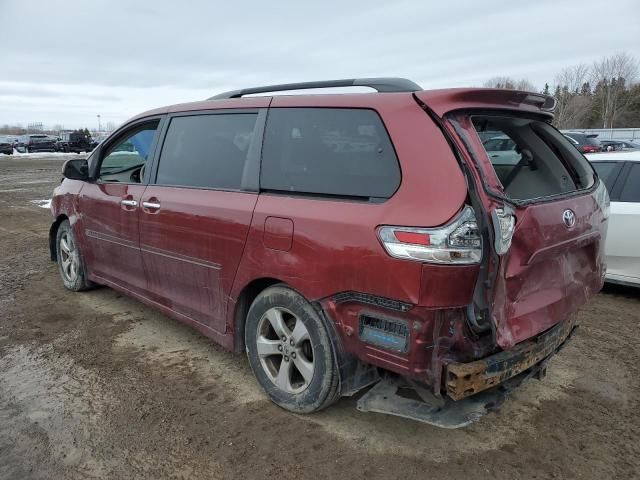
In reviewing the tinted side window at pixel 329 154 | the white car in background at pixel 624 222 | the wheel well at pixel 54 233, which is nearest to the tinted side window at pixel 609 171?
the white car in background at pixel 624 222

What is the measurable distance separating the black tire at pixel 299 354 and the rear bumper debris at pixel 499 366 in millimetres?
670

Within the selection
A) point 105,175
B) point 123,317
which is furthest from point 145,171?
point 123,317

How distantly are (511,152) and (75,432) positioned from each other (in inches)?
121

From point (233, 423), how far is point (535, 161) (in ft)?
7.83

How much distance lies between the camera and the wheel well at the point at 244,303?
3.09 metres

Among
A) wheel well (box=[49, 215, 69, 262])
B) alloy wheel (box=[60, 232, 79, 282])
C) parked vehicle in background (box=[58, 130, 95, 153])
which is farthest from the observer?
parked vehicle in background (box=[58, 130, 95, 153])

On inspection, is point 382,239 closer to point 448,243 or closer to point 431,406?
point 448,243

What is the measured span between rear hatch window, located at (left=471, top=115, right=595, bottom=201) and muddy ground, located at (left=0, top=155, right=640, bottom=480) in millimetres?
1343

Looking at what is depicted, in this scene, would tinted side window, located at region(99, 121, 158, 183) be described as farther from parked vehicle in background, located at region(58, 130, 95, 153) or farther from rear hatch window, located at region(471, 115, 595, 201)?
parked vehicle in background, located at region(58, 130, 95, 153)

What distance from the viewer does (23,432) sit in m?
2.85

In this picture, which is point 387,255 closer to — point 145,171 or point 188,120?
point 188,120

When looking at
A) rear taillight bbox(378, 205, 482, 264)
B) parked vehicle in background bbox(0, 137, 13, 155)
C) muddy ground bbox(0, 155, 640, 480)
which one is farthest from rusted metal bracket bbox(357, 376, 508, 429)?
parked vehicle in background bbox(0, 137, 13, 155)

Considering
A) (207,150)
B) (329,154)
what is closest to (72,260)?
(207,150)

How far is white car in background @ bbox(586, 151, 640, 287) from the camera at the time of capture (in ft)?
16.1
